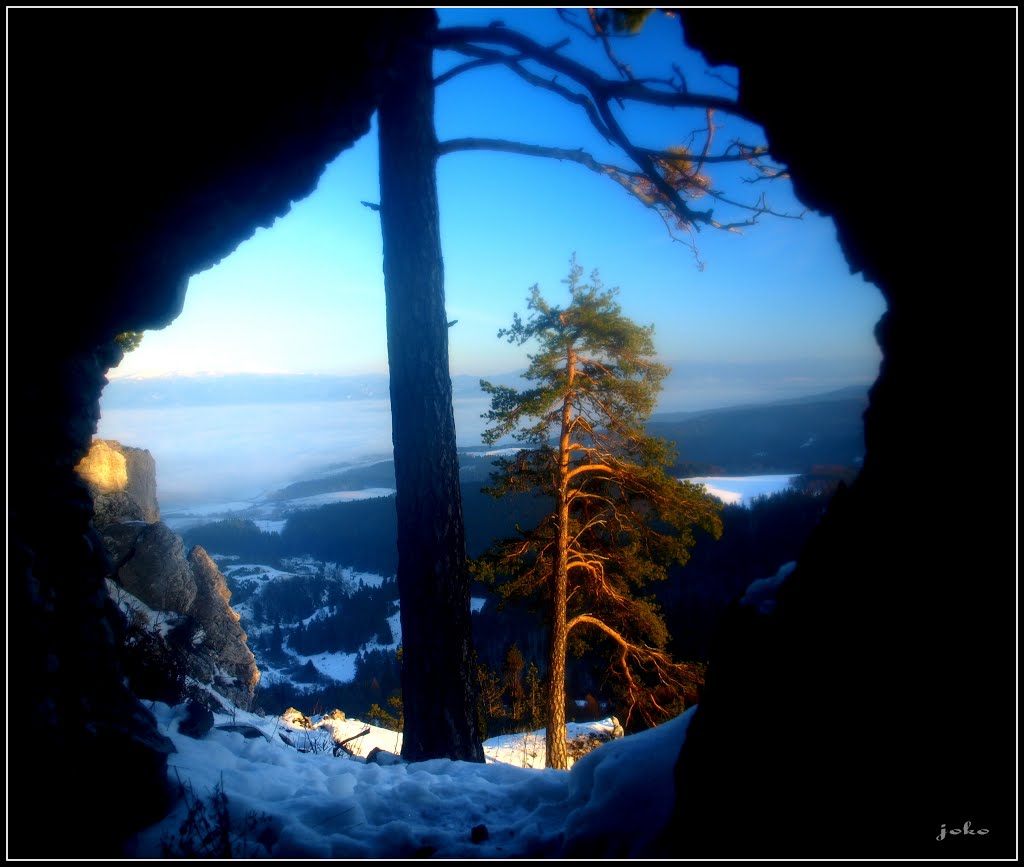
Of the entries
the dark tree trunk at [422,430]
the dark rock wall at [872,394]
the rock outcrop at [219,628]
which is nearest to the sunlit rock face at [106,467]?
the rock outcrop at [219,628]

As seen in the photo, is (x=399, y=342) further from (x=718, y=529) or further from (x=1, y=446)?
(x=718, y=529)

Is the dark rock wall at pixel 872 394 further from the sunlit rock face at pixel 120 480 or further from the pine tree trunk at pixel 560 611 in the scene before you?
the sunlit rock face at pixel 120 480

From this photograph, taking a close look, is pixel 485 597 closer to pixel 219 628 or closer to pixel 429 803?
pixel 219 628

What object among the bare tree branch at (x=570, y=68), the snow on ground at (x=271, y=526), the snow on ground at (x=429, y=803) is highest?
the bare tree branch at (x=570, y=68)

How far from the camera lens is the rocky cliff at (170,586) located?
11.5m

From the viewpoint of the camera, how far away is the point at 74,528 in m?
2.64

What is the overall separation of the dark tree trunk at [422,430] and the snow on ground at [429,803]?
86 centimetres

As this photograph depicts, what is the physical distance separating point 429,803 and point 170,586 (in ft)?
44.3

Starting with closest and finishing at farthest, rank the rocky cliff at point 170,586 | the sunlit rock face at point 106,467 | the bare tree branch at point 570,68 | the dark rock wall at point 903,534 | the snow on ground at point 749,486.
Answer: the dark rock wall at point 903,534
the bare tree branch at point 570,68
the rocky cliff at point 170,586
the sunlit rock face at point 106,467
the snow on ground at point 749,486

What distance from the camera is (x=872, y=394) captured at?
6.06 ft

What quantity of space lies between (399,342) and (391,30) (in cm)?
223

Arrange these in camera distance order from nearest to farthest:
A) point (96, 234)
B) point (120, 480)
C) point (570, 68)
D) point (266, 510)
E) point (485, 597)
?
point (96, 234) → point (570, 68) → point (120, 480) → point (485, 597) → point (266, 510)

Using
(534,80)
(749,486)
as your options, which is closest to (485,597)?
(534,80)

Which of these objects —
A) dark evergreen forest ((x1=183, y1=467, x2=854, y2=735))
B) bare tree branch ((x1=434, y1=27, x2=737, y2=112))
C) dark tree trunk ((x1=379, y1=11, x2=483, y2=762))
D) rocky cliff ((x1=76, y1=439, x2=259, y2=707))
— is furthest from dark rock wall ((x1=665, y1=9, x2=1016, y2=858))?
rocky cliff ((x1=76, y1=439, x2=259, y2=707))
